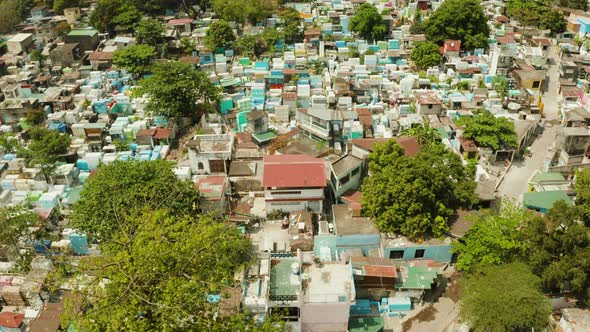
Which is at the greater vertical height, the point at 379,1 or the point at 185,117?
the point at 379,1

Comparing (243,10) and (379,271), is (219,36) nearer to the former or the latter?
(243,10)

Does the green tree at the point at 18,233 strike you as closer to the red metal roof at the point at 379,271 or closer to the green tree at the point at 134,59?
the red metal roof at the point at 379,271

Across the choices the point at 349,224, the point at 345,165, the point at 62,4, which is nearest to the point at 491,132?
the point at 345,165

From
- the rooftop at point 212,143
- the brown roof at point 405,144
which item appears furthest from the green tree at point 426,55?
the rooftop at point 212,143

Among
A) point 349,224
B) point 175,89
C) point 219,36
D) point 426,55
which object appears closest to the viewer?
point 349,224

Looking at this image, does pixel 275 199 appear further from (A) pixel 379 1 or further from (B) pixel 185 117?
(A) pixel 379 1

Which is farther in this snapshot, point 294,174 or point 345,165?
point 345,165

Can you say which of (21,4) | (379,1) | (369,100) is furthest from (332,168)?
(21,4)

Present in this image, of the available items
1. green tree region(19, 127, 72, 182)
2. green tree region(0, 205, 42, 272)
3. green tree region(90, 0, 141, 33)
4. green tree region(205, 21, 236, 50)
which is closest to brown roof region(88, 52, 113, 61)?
green tree region(90, 0, 141, 33)
